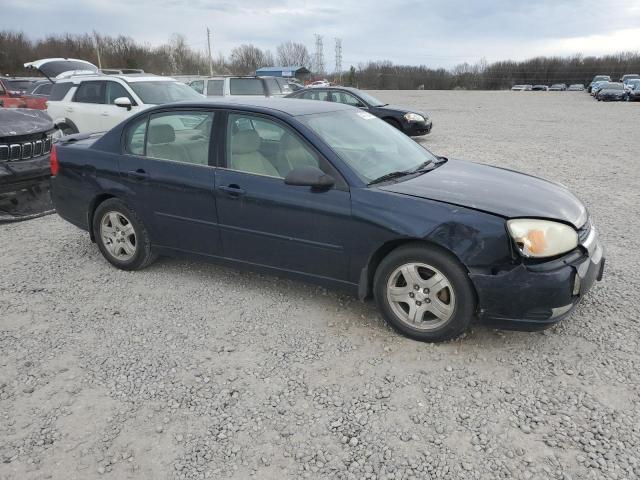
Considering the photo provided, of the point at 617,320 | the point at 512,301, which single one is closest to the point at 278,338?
the point at 512,301

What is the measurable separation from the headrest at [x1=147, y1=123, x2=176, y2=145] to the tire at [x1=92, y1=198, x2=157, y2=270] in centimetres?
65

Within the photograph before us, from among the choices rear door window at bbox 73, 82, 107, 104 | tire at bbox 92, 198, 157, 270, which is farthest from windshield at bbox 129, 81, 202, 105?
tire at bbox 92, 198, 157, 270

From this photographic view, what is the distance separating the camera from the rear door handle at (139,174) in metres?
4.30

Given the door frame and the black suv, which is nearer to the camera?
the door frame

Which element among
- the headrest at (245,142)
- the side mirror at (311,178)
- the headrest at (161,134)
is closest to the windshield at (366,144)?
the side mirror at (311,178)

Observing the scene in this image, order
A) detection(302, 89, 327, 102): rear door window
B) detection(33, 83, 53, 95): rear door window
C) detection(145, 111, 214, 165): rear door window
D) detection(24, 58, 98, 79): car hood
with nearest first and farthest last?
detection(145, 111, 214, 165): rear door window → detection(302, 89, 327, 102): rear door window → detection(24, 58, 98, 79): car hood → detection(33, 83, 53, 95): rear door window

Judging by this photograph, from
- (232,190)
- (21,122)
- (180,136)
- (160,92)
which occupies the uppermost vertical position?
(160,92)

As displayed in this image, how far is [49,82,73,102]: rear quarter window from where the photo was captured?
35.1ft

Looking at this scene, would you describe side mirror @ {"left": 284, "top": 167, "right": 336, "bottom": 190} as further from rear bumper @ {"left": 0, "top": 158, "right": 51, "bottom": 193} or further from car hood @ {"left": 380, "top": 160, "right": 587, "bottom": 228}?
rear bumper @ {"left": 0, "top": 158, "right": 51, "bottom": 193}

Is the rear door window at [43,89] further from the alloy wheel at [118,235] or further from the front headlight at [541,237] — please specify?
the front headlight at [541,237]

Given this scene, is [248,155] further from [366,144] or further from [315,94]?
[315,94]

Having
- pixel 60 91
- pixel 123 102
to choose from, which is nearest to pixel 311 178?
pixel 123 102

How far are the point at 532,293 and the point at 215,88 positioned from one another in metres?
12.5

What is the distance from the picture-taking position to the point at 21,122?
6.72 meters
